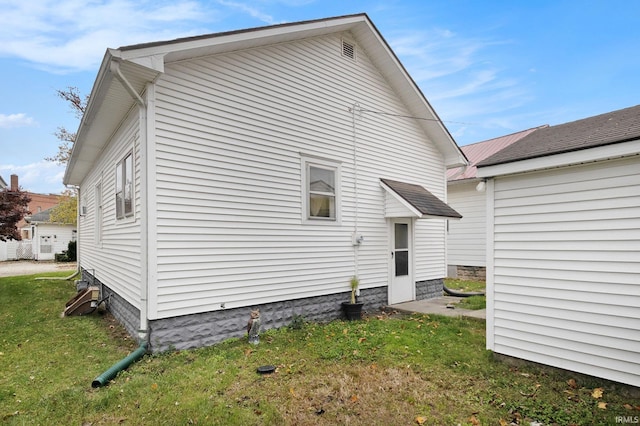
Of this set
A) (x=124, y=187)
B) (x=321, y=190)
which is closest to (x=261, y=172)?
(x=321, y=190)

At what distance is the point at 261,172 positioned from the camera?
611 cm

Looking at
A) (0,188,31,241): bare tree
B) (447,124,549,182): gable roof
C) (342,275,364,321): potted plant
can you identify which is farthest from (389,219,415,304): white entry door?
(0,188,31,241): bare tree

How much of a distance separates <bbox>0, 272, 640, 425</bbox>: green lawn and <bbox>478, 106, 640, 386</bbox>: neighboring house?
0.33 m

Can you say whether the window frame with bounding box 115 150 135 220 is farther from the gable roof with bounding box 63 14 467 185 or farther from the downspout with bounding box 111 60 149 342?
the downspout with bounding box 111 60 149 342

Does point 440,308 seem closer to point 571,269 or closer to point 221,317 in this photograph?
point 571,269

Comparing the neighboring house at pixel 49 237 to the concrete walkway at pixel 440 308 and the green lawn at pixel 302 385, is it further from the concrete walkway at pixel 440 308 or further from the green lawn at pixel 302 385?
the concrete walkway at pixel 440 308

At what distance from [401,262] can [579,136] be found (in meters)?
5.21

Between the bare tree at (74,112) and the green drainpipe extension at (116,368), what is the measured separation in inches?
916

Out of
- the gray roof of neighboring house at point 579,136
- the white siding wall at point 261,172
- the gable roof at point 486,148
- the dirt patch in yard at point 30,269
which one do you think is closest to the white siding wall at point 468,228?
the gable roof at point 486,148

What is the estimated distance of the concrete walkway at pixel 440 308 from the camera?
7.13m

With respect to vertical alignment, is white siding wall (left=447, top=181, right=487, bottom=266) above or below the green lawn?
above

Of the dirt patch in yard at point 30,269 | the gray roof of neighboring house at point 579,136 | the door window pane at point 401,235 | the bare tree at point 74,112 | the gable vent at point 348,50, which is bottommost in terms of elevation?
the dirt patch in yard at point 30,269

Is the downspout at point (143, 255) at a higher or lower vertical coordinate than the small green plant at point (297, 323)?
higher

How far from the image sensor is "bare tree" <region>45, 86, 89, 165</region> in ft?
73.6
